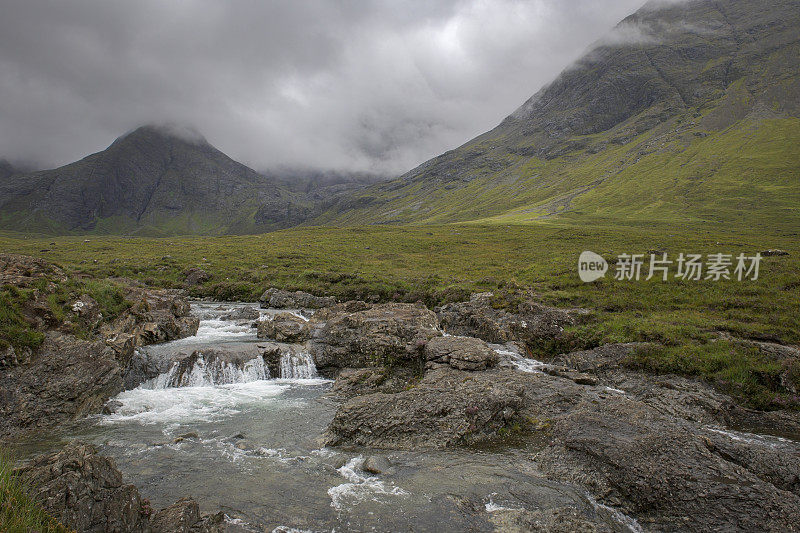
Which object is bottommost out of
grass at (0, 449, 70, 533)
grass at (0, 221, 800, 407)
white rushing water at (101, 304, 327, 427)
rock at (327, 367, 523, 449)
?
white rushing water at (101, 304, 327, 427)

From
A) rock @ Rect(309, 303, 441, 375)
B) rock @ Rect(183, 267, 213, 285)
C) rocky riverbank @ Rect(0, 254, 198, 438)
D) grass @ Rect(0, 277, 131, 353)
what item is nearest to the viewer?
rocky riverbank @ Rect(0, 254, 198, 438)

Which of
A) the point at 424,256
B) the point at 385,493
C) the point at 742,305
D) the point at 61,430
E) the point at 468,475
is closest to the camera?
the point at 385,493

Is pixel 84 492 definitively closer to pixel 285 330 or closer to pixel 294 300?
pixel 285 330

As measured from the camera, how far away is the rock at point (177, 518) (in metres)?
9.02

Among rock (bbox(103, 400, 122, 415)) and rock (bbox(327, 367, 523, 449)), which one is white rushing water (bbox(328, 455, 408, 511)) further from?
rock (bbox(103, 400, 122, 415))

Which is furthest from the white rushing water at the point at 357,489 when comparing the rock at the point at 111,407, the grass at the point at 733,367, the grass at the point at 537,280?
the grass at the point at 537,280

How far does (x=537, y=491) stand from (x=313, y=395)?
14173mm

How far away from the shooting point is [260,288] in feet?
183

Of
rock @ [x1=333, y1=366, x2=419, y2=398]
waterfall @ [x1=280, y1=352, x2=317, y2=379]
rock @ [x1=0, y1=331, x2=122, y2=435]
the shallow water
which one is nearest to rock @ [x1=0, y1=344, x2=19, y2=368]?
rock @ [x1=0, y1=331, x2=122, y2=435]

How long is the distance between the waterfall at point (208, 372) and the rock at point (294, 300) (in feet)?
75.7

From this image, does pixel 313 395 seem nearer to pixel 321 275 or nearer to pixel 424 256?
pixel 321 275

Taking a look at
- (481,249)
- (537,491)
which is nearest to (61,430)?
(537,491)

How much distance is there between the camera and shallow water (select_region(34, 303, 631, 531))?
11273 mm

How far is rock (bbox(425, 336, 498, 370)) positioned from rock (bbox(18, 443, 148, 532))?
55.7 ft
